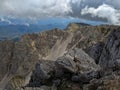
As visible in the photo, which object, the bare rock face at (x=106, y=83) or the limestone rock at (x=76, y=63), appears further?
the limestone rock at (x=76, y=63)

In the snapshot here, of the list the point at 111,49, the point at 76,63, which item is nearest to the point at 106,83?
the point at 76,63

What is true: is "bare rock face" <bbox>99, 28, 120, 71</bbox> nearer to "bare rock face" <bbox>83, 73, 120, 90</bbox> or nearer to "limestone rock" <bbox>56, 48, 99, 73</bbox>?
"limestone rock" <bbox>56, 48, 99, 73</bbox>

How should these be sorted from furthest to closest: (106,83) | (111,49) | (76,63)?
(111,49), (76,63), (106,83)

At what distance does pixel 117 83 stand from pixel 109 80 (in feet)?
3.68

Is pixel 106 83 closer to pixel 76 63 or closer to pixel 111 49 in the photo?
pixel 76 63

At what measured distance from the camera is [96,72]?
49.1m

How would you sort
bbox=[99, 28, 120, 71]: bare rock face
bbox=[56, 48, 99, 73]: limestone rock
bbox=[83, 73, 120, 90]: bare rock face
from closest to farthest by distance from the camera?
bbox=[83, 73, 120, 90]: bare rock face
bbox=[56, 48, 99, 73]: limestone rock
bbox=[99, 28, 120, 71]: bare rock face

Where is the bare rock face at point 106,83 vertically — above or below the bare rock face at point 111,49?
above

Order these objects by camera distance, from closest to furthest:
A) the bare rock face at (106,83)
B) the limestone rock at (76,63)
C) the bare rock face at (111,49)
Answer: the bare rock face at (106,83)
the limestone rock at (76,63)
the bare rock face at (111,49)

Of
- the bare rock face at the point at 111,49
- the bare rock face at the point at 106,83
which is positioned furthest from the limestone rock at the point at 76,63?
the bare rock face at the point at 111,49

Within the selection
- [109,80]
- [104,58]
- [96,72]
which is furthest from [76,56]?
[104,58]

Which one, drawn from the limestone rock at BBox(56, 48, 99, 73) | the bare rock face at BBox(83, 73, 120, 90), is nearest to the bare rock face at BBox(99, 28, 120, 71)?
the limestone rock at BBox(56, 48, 99, 73)

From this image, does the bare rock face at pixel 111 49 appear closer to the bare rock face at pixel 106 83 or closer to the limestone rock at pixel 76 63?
the limestone rock at pixel 76 63

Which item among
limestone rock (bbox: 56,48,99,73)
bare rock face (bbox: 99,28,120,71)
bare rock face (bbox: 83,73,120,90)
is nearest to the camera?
bare rock face (bbox: 83,73,120,90)
